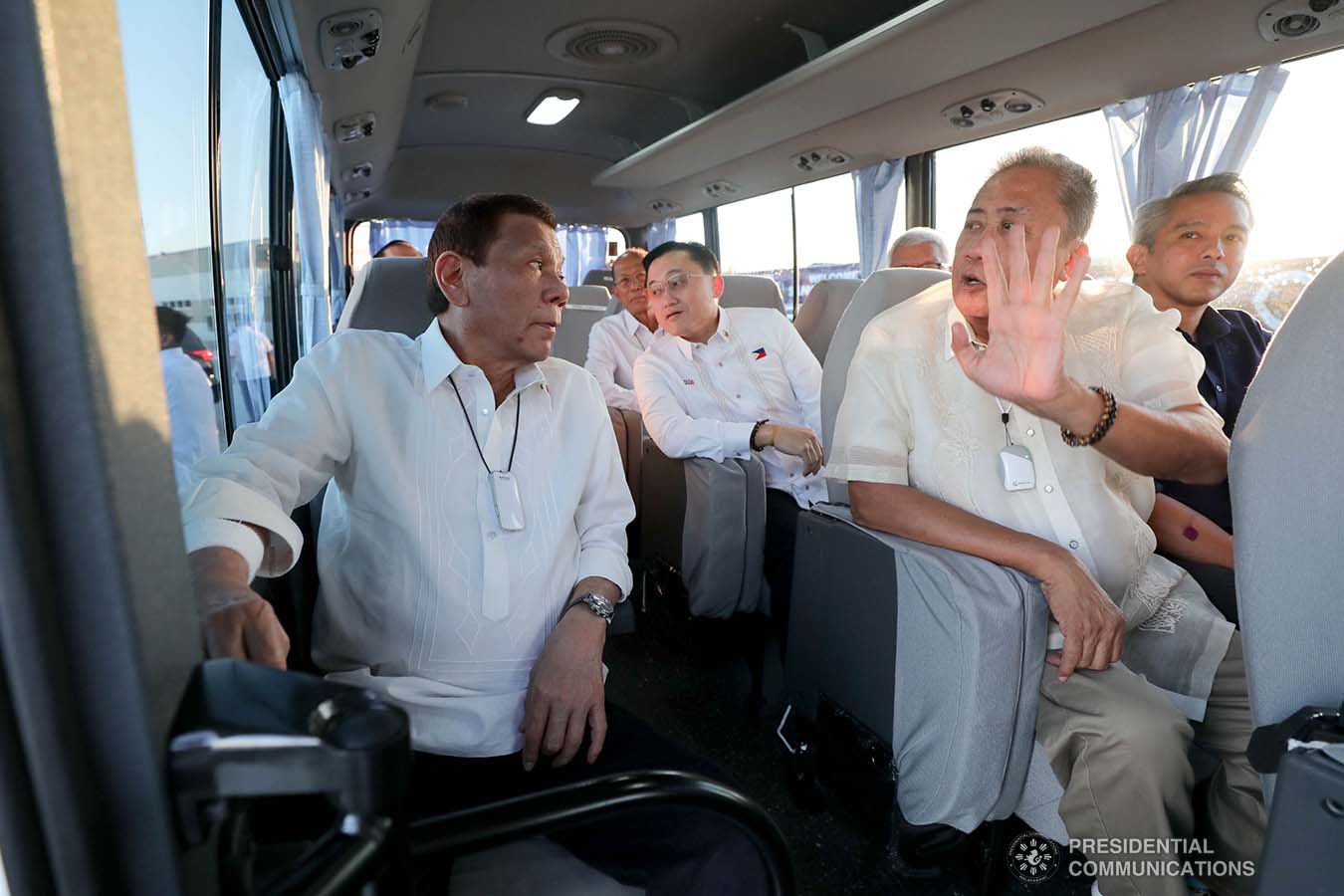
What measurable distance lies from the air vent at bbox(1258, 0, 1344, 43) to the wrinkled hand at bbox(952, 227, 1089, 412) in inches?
95.2

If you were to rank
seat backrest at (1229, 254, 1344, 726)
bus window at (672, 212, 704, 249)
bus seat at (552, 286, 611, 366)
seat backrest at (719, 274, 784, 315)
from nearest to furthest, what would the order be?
seat backrest at (1229, 254, 1344, 726) < seat backrest at (719, 274, 784, 315) < bus seat at (552, 286, 611, 366) < bus window at (672, 212, 704, 249)

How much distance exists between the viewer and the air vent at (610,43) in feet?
16.3

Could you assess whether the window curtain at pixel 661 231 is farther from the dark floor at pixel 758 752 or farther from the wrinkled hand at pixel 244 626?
the wrinkled hand at pixel 244 626

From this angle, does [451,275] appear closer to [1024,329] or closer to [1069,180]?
[1024,329]

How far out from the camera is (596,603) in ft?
4.44

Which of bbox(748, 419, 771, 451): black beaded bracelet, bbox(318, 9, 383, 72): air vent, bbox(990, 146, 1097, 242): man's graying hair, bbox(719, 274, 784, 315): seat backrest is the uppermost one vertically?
bbox(318, 9, 383, 72): air vent

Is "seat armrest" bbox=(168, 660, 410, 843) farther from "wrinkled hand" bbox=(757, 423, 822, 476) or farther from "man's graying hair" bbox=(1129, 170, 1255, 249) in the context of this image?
"man's graying hair" bbox=(1129, 170, 1255, 249)

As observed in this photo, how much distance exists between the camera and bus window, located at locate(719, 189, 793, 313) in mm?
7184

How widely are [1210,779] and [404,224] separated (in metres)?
9.60

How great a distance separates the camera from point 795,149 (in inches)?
230

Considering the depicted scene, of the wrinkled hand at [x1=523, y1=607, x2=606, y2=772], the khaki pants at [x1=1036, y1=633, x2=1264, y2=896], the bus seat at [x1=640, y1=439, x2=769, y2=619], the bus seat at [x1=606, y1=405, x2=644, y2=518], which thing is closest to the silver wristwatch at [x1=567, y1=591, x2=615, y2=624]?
the wrinkled hand at [x1=523, y1=607, x2=606, y2=772]

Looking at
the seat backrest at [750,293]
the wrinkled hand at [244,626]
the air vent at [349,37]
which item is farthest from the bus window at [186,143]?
the seat backrest at [750,293]

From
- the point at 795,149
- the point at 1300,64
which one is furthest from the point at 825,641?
the point at 795,149

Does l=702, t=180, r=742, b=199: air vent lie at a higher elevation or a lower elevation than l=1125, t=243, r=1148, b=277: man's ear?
higher
